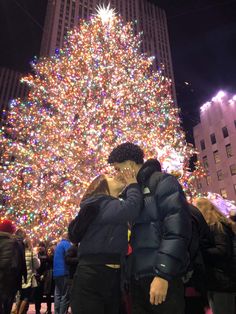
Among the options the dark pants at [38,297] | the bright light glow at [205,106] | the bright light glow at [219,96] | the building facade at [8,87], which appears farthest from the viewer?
the building facade at [8,87]

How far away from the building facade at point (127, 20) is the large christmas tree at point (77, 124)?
20956 millimetres

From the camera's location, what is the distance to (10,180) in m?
12.7

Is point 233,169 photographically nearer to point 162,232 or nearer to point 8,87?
point 162,232

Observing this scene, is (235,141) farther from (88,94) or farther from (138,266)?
(138,266)

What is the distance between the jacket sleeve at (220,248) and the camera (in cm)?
304

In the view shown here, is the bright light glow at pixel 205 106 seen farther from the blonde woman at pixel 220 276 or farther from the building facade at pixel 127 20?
the blonde woman at pixel 220 276

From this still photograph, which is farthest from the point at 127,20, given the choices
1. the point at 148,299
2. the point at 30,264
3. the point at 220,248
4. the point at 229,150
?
the point at 148,299

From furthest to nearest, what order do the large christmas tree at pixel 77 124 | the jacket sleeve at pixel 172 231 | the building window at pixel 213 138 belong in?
the building window at pixel 213 138 → the large christmas tree at pixel 77 124 → the jacket sleeve at pixel 172 231

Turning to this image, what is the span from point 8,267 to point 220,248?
321 cm

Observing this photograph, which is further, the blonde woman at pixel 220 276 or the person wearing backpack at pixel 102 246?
the blonde woman at pixel 220 276

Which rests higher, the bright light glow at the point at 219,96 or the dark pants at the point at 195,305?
the bright light glow at the point at 219,96

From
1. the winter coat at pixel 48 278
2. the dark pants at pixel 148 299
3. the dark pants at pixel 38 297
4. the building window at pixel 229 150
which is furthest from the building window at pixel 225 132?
the dark pants at pixel 148 299

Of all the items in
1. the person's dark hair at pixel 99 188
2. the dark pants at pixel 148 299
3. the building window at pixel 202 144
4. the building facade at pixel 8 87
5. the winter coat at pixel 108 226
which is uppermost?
the building facade at pixel 8 87

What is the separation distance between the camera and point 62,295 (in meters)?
6.09
